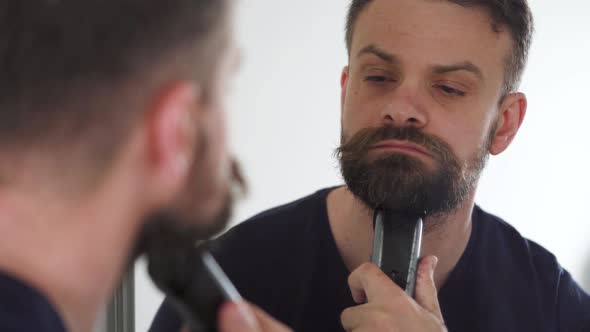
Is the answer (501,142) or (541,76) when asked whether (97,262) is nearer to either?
(501,142)

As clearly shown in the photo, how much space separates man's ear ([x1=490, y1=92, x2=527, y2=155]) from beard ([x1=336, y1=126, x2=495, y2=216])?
13 centimetres

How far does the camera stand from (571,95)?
7.93 feet

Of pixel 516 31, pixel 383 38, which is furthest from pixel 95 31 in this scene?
pixel 516 31

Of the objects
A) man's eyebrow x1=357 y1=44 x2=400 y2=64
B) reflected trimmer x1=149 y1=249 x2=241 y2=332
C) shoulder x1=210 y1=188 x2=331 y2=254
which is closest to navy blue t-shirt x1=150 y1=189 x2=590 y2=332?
shoulder x1=210 y1=188 x2=331 y2=254

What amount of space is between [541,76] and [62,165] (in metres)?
2.04

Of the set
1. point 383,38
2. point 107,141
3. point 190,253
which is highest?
point 383,38

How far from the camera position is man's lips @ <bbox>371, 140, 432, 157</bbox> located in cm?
102

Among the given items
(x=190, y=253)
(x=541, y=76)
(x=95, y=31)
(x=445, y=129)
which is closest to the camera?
(x=95, y=31)

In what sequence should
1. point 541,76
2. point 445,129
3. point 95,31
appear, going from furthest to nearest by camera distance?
1. point 541,76
2. point 445,129
3. point 95,31

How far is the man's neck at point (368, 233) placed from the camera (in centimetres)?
111

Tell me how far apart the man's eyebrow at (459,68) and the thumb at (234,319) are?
0.51 meters

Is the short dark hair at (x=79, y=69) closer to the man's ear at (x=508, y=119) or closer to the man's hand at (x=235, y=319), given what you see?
the man's hand at (x=235, y=319)

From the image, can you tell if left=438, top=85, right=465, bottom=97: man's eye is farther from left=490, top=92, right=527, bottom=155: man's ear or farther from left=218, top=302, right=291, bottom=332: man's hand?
left=218, top=302, right=291, bottom=332: man's hand

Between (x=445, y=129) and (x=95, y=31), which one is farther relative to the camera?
(x=445, y=129)
